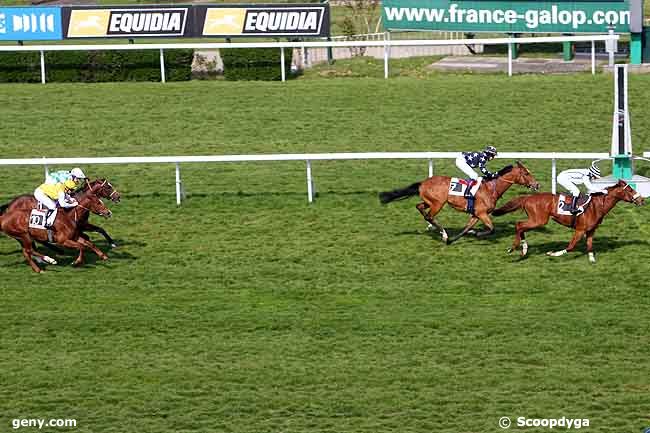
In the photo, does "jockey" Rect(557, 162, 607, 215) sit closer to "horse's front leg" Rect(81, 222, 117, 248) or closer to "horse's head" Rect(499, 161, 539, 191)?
"horse's head" Rect(499, 161, 539, 191)

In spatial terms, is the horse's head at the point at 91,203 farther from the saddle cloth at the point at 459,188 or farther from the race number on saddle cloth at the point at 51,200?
the saddle cloth at the point at 459,188

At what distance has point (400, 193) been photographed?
1519cm

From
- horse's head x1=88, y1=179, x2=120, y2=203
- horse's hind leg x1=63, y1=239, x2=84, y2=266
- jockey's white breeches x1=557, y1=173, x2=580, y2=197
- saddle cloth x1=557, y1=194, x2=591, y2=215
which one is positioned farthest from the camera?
jockey's white breeches x1=557, y1=173, x2=580, y2=197

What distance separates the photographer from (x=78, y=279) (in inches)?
547

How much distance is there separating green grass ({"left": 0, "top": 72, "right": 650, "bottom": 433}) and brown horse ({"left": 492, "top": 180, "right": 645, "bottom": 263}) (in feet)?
1.00

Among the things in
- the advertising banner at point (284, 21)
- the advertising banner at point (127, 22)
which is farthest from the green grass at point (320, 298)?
the advertising banner at point (127, 22)

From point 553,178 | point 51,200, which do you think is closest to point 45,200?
point 51,200

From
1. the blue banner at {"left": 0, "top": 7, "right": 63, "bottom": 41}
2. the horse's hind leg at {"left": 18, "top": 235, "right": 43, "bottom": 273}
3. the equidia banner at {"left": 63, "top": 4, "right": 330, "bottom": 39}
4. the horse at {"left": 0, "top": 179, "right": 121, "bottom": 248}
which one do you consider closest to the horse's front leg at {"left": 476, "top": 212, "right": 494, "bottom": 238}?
the horse at {"left": 0, "top": 179, "right": 121, "bottom": 248}

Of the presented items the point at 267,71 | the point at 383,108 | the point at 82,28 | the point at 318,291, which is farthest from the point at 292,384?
the point at 82,28

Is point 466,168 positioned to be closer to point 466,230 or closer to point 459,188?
point 459,188

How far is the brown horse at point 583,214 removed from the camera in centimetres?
1394

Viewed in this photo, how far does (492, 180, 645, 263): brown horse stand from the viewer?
549 inches

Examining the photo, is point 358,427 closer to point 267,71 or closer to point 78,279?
point 78,279

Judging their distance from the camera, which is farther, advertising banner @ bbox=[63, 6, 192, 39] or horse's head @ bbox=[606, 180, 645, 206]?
advertising banner @ bbox=[63, 6, 192, 39]
